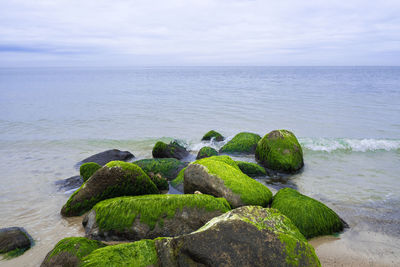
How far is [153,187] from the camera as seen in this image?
5.97 metres

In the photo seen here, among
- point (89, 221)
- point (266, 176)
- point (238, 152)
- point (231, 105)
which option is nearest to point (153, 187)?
point (89, 221)

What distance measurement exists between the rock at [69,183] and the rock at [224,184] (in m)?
3.05

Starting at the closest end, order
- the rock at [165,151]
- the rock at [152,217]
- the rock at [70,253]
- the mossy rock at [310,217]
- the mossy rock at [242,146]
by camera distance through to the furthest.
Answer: the rock at [70,253]
the rock at [152,217]
the mossy rock at [310,217]
the rock at [165,151]
the mossy rock at [242,146]

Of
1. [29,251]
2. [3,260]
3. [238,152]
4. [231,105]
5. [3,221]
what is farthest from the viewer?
[231,105]

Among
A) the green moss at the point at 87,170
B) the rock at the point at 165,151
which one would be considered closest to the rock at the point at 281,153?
the rock at the point at 165,151

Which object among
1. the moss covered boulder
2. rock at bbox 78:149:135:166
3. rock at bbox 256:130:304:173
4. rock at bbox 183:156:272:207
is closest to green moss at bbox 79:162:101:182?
rock at bbox 78:149:135:166

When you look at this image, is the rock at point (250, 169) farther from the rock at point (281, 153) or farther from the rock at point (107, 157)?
the rock at point (107, 157)

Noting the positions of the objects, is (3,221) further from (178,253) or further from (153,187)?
(178,253)

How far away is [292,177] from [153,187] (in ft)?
13.5

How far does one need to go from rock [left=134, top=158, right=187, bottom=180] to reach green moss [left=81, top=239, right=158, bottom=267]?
4.11 m

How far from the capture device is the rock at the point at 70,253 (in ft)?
11.5

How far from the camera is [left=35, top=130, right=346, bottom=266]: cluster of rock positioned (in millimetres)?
3115

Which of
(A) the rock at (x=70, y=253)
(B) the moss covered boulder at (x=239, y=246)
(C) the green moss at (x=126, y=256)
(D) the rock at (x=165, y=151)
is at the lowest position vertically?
(D) the rock at (x=165, y=151)

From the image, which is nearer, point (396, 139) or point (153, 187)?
point (153, 187)
